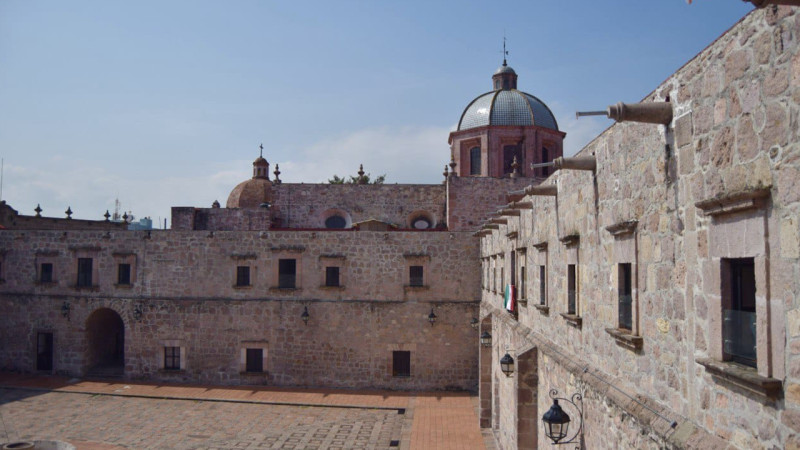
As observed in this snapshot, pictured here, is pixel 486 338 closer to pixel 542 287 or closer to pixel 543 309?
pixel 542 287

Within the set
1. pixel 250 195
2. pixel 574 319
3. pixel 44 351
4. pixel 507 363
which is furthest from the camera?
pixel 250 195

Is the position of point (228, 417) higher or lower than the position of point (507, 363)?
lower

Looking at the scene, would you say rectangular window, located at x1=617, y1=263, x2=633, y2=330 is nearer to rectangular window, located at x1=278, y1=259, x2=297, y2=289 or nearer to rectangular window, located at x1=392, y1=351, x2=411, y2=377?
rectangular window, located at x1=392, y1=351, x2=411, y2=377

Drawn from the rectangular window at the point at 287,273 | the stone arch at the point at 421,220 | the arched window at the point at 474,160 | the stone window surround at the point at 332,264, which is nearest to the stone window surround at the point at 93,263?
the rectangular window at the point at 287,273

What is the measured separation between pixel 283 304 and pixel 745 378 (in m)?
17.7

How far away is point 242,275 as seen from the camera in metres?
20.4

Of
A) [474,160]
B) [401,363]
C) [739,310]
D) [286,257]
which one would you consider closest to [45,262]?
[286,257]

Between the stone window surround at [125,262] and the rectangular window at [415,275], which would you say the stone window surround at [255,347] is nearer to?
the stone window surround at [125,262]

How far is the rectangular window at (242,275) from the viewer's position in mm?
20312

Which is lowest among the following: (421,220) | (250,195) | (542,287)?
(542,287)

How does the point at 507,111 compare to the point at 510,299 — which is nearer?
the point at 510,299

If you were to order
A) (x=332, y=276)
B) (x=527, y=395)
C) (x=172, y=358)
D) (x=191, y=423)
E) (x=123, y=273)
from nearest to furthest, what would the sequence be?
(x=527, y=395) → (x=191, y=423) → (x=332, y=276) → (x=172, y=358) → (x=123, y=273)

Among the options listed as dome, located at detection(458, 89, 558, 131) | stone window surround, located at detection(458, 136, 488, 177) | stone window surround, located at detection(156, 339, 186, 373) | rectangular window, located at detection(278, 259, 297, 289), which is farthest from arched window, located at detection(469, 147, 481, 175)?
stone window surround, located at detection(156, 339, 186, 373)

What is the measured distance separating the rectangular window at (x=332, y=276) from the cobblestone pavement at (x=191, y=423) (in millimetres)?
4321
